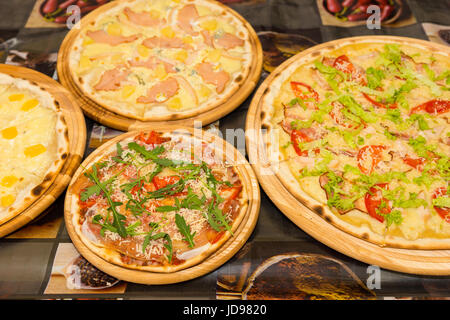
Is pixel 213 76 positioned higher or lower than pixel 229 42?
lower

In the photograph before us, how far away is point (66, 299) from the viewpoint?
8.93 feet

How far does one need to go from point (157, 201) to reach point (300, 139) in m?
1.43

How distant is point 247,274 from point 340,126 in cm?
169

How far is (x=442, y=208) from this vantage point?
Answer: 2.99 metres

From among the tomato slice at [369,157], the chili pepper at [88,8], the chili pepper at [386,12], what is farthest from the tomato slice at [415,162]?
the chili pepper at [88,8]

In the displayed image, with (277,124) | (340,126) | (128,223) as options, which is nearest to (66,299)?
(128,223)

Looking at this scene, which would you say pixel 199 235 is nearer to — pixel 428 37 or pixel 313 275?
pixel 313 275

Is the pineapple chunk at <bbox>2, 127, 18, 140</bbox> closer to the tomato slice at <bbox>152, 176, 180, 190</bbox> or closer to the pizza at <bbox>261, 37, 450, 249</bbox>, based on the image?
the tomato slice at <bbox>152, 176, 180, 190</bbox>

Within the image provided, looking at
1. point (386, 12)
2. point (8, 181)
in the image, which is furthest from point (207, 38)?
point (8, 181)

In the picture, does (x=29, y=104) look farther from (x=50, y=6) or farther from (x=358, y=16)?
(x=358, y=16)

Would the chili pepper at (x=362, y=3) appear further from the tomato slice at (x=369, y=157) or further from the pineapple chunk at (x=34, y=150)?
the pineapple chunk at (x=34, y=150)

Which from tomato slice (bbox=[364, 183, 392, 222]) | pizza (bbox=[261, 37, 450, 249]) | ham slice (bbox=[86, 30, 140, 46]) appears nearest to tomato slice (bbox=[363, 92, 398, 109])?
pizza (bbox=[261, 37, 450, 249])

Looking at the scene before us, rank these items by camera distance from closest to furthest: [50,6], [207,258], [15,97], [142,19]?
[207,258] → [15,97] → [142,19] → [50,6]

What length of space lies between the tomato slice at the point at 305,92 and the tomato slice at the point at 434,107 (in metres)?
0.98
